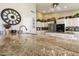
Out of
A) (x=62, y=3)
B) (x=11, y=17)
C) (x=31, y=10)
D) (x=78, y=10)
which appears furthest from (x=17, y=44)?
(x=78, y=10)

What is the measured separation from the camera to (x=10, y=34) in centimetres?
196

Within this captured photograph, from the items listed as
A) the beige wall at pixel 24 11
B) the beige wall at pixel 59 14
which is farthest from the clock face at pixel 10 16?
the beige wall at pixel 59 14

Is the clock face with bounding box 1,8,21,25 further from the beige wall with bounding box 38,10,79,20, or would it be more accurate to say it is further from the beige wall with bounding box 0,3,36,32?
the beige wall with bounding box 38,10,79,20

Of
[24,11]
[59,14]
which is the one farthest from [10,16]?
[59,14]

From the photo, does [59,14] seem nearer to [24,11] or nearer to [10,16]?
[24,11]

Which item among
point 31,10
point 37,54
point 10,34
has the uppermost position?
point 31,10

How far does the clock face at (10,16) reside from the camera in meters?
1.95

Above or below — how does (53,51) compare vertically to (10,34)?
below

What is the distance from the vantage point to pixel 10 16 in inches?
77.3

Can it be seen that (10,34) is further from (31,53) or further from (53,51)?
(53,51)

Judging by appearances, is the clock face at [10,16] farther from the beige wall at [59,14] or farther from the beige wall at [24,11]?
the beige wall at [59,14]

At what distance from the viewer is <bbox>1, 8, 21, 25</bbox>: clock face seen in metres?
1.95

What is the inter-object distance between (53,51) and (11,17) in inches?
31.7

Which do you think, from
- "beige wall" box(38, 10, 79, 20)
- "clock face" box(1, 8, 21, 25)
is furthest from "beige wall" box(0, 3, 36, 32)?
"beige wall" box(38, 10, 79, 20)
